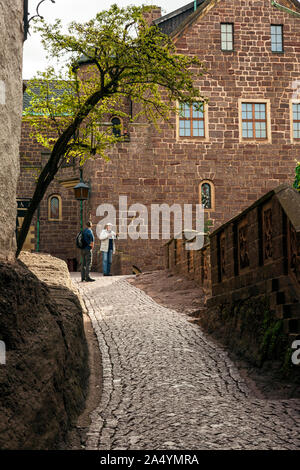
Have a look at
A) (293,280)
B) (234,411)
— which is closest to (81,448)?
(234,411)

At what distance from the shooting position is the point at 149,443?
16.6 feet

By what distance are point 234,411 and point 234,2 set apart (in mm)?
21927

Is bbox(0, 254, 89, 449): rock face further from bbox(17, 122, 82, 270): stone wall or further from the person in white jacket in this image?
bbox(17, 122, 82, 270): stone wall

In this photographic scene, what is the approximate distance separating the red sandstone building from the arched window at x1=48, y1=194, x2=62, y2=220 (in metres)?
5.10

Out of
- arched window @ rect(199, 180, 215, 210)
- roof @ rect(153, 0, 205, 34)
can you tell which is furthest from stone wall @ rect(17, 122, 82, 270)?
roof @ rect(153, 0, 205, 34)

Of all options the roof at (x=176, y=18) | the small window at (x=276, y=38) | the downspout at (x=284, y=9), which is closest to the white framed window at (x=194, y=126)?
the small window at (x=276, y=38)

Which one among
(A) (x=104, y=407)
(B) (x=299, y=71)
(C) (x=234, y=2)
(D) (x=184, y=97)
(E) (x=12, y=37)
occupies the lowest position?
(A) (x=104, y=407)

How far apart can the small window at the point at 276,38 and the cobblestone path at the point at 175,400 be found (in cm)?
1754

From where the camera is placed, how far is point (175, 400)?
6.34 m

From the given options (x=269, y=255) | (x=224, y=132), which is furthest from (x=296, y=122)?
(x=269, y=255)

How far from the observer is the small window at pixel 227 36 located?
24.4 m

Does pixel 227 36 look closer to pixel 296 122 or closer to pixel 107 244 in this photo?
pixel 296 122

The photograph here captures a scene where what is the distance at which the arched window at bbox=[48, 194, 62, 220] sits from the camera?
94.6ft

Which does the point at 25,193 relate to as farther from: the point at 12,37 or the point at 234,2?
the point at 12,37
